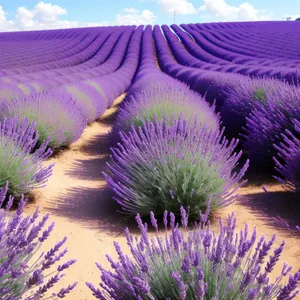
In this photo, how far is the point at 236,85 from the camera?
6.96 metres

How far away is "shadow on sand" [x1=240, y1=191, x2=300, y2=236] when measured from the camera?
3.34 metres

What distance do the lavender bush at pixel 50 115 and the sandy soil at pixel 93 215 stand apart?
17.7 inches

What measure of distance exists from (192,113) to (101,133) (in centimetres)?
296

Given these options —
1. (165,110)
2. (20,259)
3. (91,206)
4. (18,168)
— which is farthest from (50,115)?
(20,259)

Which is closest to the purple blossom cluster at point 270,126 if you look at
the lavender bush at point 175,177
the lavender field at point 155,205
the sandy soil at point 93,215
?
the lavender field at point 155,205

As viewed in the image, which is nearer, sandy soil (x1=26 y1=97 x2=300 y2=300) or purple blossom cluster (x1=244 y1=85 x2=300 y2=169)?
sandy soil (x1=26 y1=97 x2=300 y2=300)

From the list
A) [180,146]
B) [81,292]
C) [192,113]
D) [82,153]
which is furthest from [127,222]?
[82,153]

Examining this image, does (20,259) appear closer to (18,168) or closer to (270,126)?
(18,168)

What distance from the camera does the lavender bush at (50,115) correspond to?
5.49 m

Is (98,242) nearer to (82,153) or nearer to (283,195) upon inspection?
(283,195)

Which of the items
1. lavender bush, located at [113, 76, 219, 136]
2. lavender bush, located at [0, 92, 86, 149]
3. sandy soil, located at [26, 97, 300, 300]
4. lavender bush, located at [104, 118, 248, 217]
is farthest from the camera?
lavender bush, located at [0, 92, 86, 149]

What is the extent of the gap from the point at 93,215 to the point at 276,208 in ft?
5.40

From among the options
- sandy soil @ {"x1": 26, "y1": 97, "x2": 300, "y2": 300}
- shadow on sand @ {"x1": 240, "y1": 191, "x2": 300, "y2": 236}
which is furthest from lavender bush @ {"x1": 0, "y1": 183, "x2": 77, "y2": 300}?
shadow on sand @ {"x1": 240, "y1": 191, "x2": 300, "y2": 236}

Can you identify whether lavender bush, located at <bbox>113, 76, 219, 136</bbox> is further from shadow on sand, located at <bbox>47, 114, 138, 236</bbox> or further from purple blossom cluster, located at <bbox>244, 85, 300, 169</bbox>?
shadow on sand, located at <bbox>47, 114, 138, 236</bbox>
